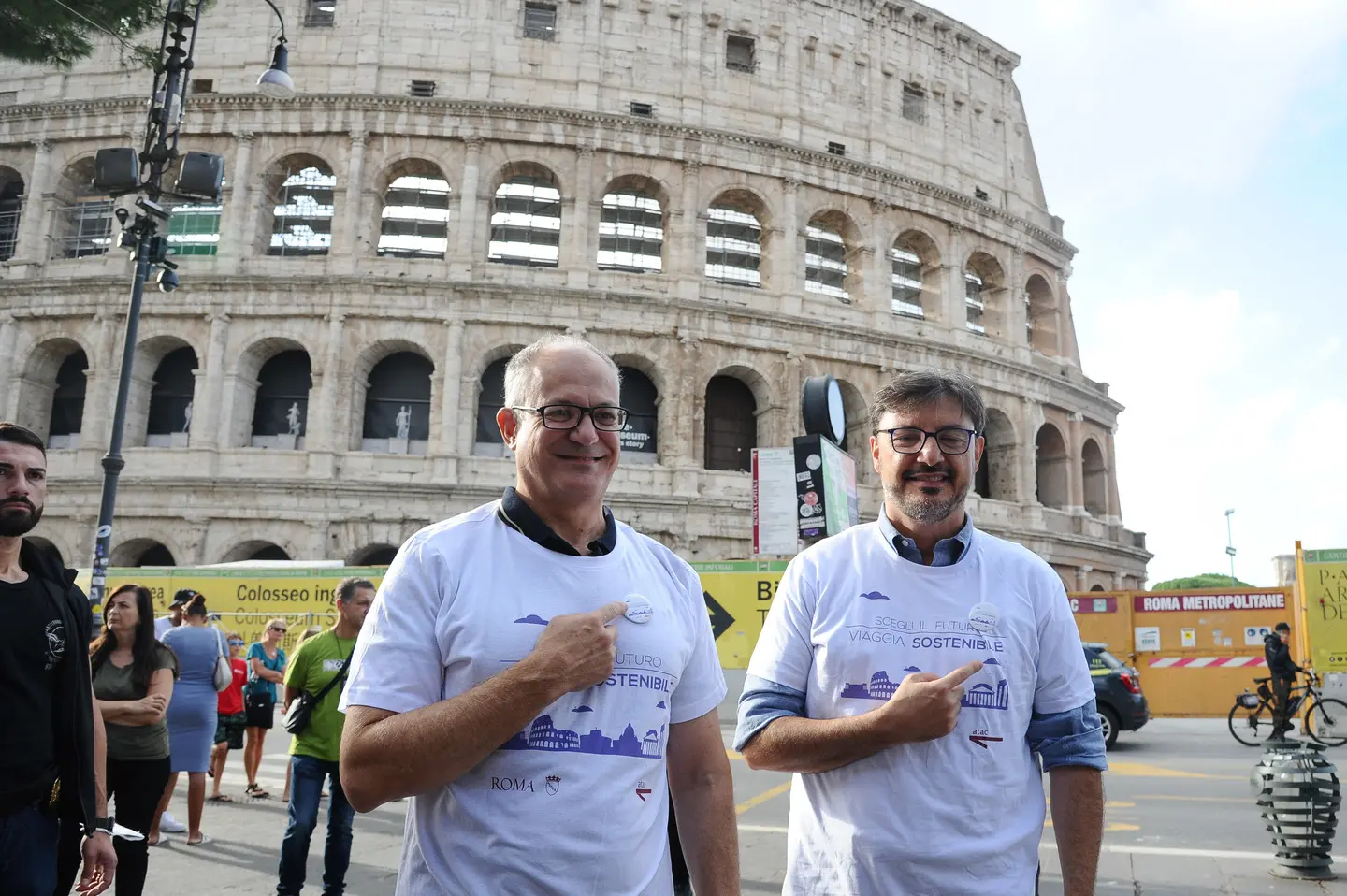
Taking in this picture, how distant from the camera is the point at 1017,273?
31406 mm

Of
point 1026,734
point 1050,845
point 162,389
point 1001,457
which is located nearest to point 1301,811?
point 1050,845

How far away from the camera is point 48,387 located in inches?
1019

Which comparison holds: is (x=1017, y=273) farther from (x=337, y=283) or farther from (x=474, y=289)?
(x=337, y=283)

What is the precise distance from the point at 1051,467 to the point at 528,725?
106 feet

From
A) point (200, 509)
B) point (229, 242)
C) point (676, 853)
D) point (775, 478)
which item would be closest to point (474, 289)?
point (229, 242)

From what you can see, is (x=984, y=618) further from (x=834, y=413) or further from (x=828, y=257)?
(x=828, y=257)

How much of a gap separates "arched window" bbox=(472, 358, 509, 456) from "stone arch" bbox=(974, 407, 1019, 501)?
14622 mm

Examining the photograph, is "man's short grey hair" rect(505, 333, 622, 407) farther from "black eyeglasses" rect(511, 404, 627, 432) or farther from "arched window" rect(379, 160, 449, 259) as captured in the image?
"arched window" rect(379, 160, 449, 259)

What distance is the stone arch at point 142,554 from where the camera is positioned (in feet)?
78.3

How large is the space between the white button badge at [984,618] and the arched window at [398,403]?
2382 cm

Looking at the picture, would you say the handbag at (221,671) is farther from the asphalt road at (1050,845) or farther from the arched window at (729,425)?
the arched window at (729,425)

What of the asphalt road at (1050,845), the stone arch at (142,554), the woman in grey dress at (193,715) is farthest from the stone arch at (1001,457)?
the woman in grey dress at (193,715)

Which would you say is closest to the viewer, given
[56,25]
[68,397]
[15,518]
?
[15,518]

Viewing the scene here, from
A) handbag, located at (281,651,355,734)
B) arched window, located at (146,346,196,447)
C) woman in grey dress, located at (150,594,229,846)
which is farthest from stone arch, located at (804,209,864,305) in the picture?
handbag, located at (281,651,355,734)
